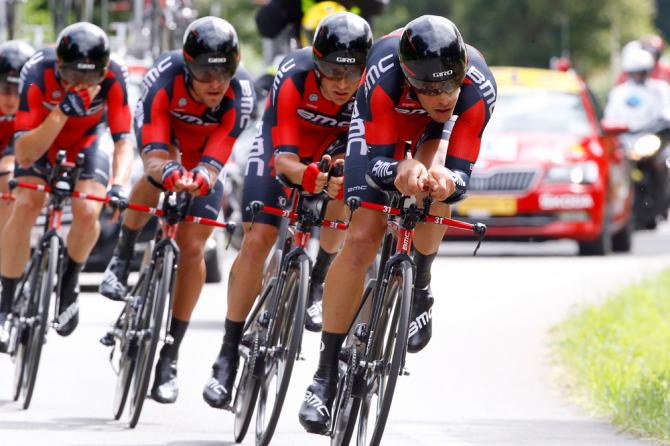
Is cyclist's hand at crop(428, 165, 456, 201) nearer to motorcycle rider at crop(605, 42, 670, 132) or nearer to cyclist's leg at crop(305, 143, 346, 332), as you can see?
cyclist's leg at crop(305, 143, 346, 332)

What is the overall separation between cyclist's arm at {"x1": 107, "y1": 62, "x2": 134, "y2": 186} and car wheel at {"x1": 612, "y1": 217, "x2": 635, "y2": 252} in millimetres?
11748

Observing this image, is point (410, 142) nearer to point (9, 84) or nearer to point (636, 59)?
point (9, 84)

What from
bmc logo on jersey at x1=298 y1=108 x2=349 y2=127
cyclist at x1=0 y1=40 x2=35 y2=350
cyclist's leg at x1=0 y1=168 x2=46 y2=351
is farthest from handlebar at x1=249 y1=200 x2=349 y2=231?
cyclist at x1=0 y1=40 x2=35 y2=350

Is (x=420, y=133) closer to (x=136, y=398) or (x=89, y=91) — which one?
(x=136, y=398)

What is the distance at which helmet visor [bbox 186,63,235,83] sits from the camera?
9219 millimetres

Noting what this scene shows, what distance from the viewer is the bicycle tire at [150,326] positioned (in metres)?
9.00

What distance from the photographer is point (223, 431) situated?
29.9 feet

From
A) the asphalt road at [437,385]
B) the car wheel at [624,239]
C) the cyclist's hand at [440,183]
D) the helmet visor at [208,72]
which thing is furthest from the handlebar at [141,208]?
the car wheel at [624,239]

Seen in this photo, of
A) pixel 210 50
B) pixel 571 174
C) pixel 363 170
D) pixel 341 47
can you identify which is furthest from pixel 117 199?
pixel 571 174

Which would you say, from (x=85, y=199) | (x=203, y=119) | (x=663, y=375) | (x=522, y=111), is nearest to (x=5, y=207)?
(x=85, y=199)

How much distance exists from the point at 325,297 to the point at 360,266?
0.23m

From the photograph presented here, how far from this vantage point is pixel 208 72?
923 centimetres

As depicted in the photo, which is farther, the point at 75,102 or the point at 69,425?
the point at 75,102

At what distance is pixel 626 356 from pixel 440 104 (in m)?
3.90
